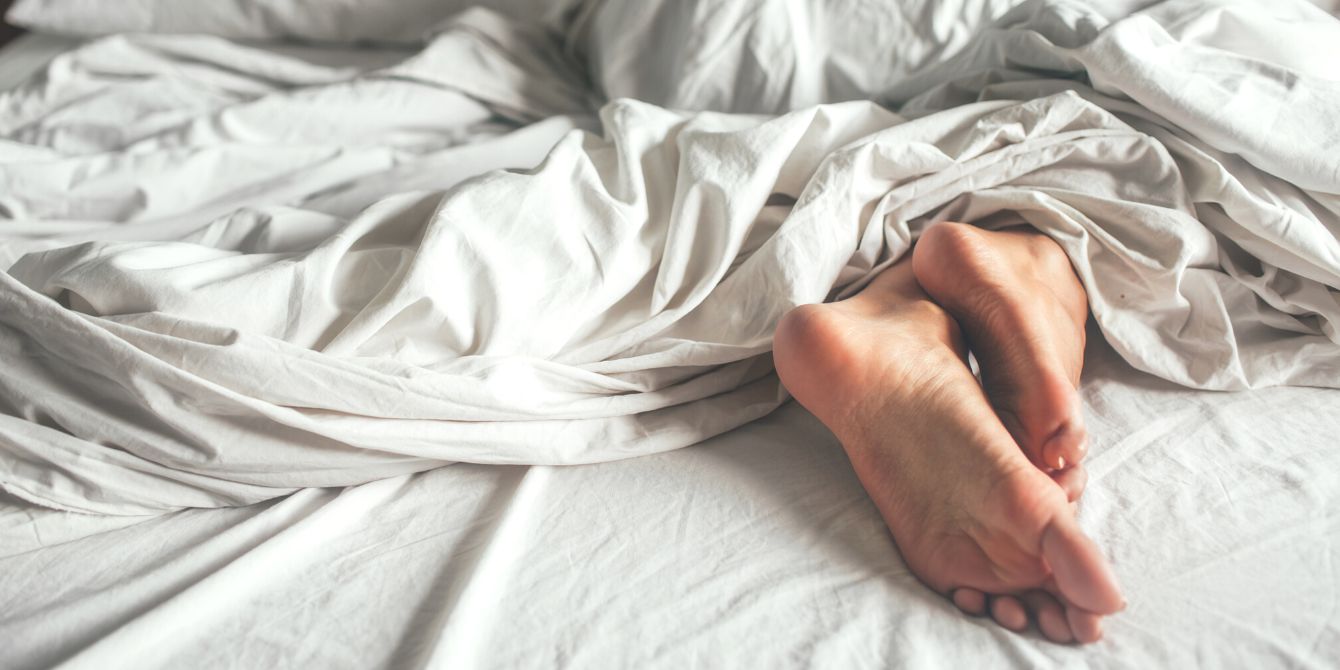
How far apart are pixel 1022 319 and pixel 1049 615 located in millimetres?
213

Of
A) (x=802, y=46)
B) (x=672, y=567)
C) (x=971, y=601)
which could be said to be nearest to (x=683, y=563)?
(x=672, y=567)

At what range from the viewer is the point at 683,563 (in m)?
0.53

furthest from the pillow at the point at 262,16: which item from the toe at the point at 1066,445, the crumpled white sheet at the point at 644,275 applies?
the toe at the point at 1066,445

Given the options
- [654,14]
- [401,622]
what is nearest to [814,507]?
[401,622]

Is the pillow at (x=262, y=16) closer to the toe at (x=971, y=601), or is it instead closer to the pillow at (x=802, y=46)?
the pillow at (x=802, y=46)

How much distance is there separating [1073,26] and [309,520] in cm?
69

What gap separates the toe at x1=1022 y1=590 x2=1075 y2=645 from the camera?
0.47m

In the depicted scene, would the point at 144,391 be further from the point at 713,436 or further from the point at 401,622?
the point at 713,436

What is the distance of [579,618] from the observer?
497 millimetres

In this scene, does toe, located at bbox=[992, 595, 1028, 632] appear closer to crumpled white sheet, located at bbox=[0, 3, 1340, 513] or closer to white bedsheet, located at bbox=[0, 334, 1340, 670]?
white bedsheet, located at bbox=[0, 334, 1340, 670]

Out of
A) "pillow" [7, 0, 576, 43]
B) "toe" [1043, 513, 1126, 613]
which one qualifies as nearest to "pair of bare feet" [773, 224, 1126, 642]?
"toe" [1043, 513, 1126, 613]

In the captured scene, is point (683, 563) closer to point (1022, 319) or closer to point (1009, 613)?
point (1009, 613)

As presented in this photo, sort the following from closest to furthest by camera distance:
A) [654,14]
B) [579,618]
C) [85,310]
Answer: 1. [579,618]
2. [85,310]
3. [654,14]

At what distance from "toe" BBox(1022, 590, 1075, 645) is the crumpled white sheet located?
245mm
